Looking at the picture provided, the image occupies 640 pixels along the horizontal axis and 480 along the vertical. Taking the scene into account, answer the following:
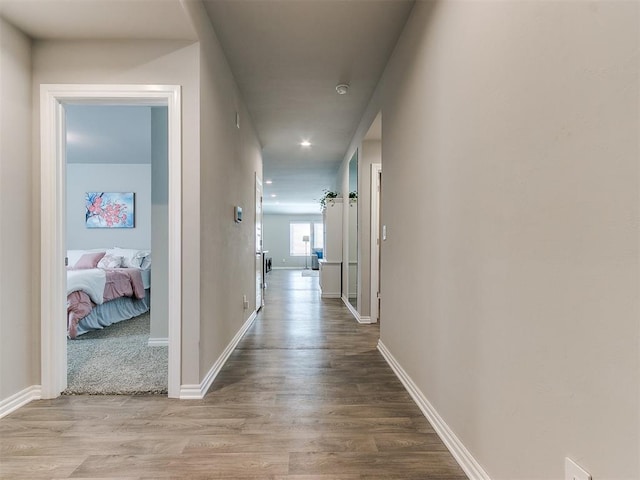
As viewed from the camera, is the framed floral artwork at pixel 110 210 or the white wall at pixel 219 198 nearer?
the white wall at pixel 219 198

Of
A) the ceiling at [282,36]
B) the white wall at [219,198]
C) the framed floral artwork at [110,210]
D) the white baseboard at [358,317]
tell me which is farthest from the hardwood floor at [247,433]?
the framed floral artwork at [110,210]

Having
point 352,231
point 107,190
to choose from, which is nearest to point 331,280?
point 352,231

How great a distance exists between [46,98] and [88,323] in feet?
8.22

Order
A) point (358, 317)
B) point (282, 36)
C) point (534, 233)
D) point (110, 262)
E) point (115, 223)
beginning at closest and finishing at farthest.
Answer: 1. point (534, 233)
2. point (282, 36)
3. point (358, 317)
4. point (110, 262)
5. point (115, 223)

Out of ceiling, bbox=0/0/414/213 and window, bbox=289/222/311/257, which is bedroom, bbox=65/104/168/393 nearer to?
ceiling, bbox=0/0/414/213

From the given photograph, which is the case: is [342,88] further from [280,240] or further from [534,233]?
[280,240]

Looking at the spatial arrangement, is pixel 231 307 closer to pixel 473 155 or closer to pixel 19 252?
pixel 19 252

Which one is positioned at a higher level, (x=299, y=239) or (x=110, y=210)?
(x=110, y=210)

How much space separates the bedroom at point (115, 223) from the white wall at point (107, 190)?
0.01 metres

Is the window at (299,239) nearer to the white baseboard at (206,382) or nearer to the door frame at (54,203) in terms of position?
the white baseboard at (206,382)

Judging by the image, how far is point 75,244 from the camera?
5652mm

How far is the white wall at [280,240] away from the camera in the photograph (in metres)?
14.5

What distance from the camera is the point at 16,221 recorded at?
6.51 feet

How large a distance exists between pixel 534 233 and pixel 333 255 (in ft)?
16.7
